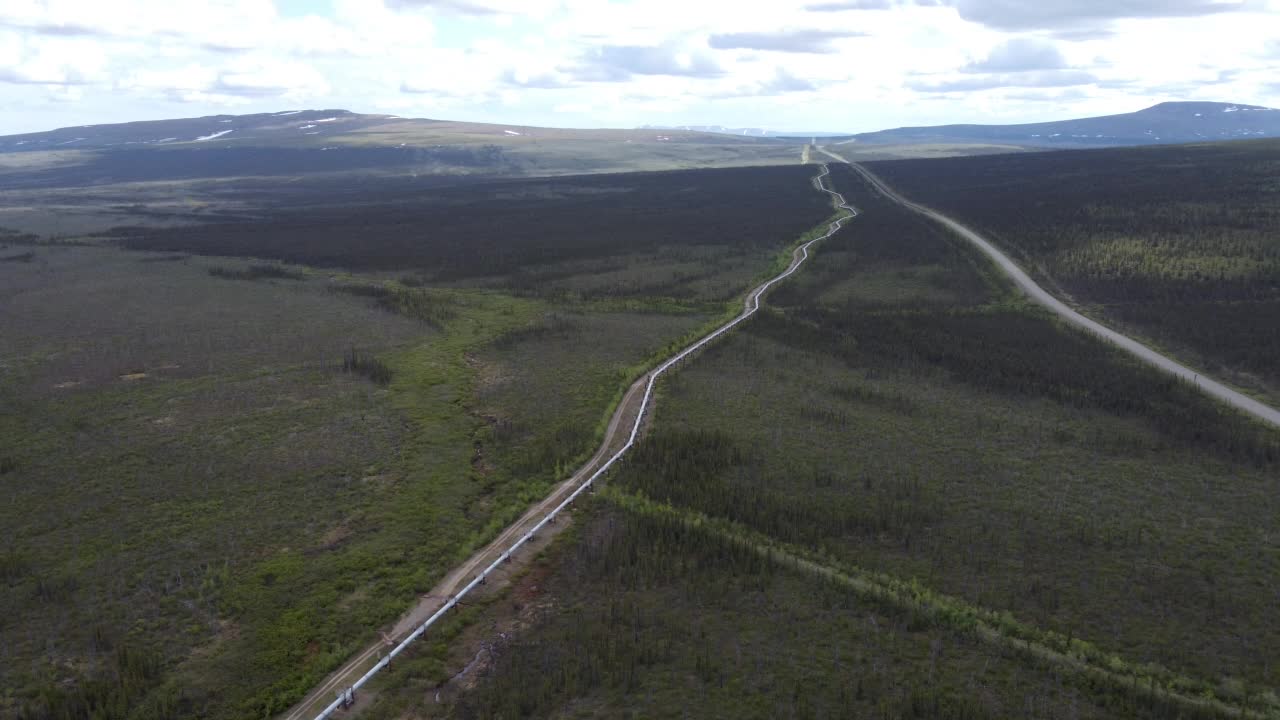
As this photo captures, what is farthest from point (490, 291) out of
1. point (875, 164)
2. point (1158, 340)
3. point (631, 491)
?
point (875, 164)

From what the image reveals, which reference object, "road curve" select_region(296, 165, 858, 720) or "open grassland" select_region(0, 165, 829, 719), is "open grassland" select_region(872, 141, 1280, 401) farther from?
"road curve" select_region(296, 165, 858, 720)

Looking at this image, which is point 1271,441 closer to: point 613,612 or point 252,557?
point 613,612

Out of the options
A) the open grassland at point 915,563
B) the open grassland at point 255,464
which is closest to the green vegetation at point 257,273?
the open grassland at point 255,464

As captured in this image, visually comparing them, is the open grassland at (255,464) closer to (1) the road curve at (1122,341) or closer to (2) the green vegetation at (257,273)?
(2) the green vegetation at (257,273)

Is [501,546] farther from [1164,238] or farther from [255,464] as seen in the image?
[1164,238]

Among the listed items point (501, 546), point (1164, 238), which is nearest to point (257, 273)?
point (501, 546)

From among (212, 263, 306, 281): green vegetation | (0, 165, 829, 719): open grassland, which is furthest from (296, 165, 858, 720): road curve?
(212, 263, 306, 281): green vegetation
